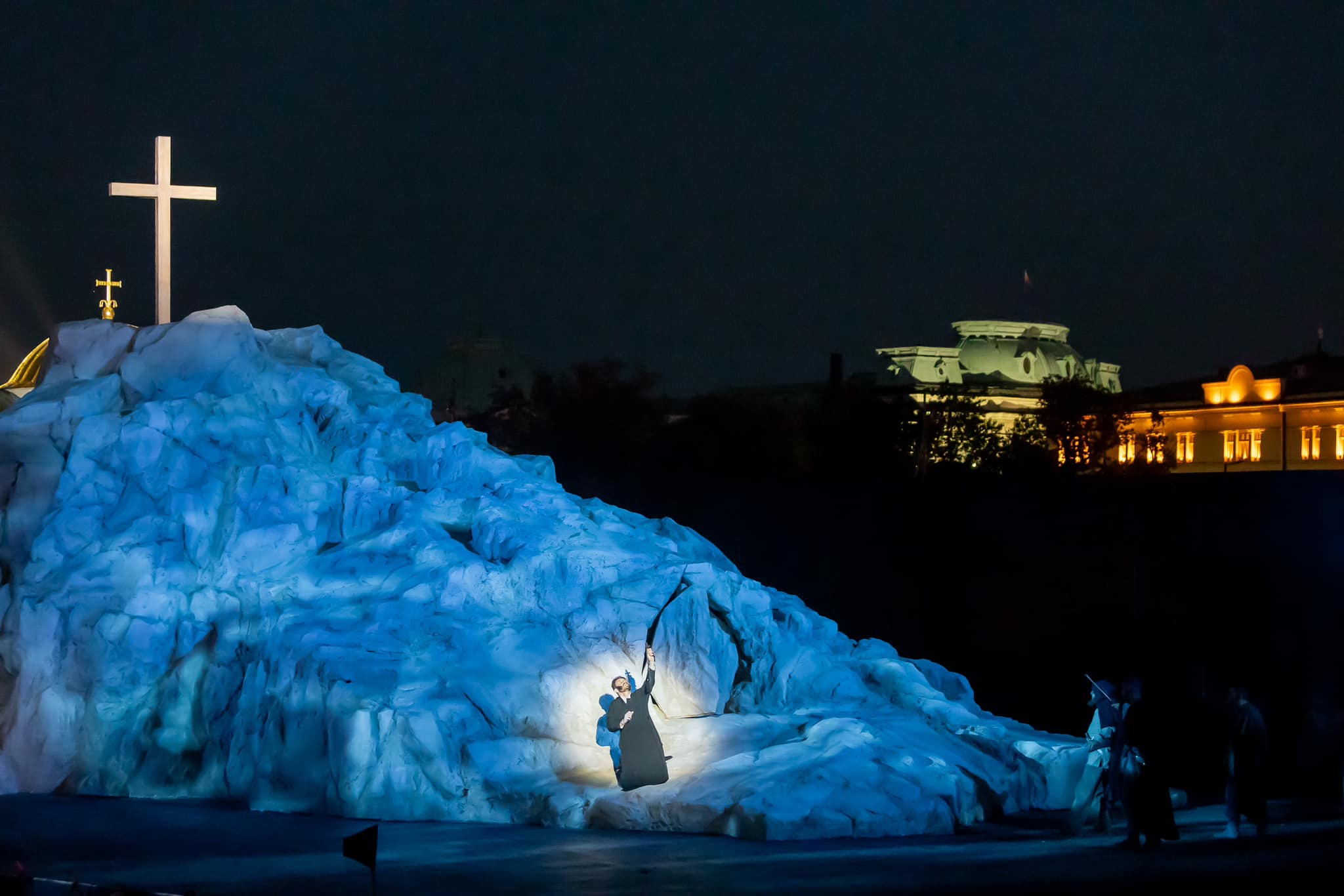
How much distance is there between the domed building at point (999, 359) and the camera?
322 ft

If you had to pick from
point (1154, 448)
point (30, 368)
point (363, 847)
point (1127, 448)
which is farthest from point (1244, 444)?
point (363, 847)

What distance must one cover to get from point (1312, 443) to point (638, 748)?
183ft

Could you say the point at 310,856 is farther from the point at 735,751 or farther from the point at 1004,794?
the point at 1004,794

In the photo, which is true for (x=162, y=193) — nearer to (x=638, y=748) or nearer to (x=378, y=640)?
(x=378, y=640)

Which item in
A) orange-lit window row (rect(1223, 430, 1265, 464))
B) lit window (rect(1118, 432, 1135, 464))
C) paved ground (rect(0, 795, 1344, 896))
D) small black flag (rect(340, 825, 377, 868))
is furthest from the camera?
lit window (rect(1118, 432, 1135, 464))

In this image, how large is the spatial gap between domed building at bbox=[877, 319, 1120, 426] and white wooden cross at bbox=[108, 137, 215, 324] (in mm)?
72626

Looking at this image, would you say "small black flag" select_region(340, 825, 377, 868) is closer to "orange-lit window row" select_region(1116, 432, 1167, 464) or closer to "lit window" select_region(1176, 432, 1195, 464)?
"orange-lit window row" select_region(1116, 432, 1167, 464)

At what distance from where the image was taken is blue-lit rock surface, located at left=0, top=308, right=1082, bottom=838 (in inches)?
677

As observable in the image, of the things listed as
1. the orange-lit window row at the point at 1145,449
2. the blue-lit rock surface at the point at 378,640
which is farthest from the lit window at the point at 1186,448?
the blue-lit rock surface at the point at 378,640

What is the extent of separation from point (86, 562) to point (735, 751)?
7680 mm

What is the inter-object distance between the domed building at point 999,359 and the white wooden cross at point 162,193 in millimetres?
72626

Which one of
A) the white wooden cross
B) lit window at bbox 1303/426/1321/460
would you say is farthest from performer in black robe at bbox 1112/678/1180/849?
lit window at bbox 1303/426/1321/460

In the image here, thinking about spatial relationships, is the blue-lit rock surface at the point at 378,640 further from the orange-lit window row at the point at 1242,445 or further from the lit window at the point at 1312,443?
the orange-lit window row at the point at 1242,445

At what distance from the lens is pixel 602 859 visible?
14445mm
